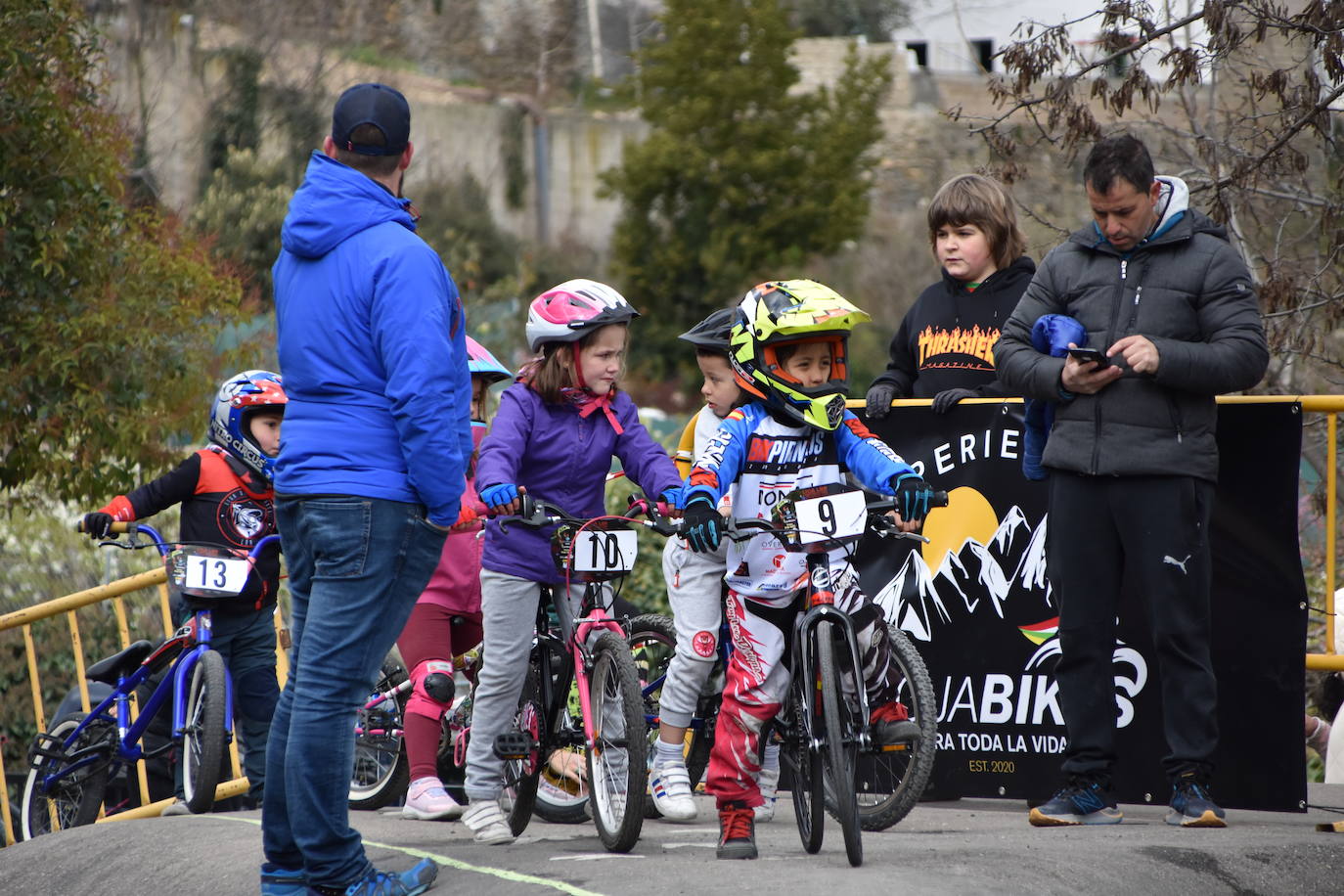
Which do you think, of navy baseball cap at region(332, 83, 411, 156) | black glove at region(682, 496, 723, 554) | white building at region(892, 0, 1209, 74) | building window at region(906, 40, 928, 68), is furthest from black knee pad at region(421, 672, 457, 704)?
building window at region(906, 40, 928, 68)

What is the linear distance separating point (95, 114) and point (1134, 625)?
20.5 ft

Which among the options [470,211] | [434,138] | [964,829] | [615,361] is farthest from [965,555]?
[434,138]

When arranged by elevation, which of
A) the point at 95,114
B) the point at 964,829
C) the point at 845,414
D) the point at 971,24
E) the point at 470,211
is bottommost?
the point at 964,829

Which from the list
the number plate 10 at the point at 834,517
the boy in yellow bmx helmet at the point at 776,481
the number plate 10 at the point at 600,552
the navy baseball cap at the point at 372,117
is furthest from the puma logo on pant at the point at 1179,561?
the navy baseball cap at the point at 372,117

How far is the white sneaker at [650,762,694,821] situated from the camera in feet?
18.6

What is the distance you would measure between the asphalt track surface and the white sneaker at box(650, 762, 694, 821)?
9 centimetres

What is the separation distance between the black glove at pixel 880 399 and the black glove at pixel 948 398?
0.22 metres

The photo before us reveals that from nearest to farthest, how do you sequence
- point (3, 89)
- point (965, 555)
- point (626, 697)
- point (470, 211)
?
point (626, 697), point (965, 555), point (3, 89), point (470, 211)

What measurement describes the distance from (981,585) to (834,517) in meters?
1.86

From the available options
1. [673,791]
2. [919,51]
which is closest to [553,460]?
[673,791]

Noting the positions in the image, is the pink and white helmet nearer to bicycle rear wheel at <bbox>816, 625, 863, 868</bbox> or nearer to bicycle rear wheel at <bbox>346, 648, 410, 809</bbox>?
bicycle rear wheel at <bbox>816, 625, 863, 868</bbox>

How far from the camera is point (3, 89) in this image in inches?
328

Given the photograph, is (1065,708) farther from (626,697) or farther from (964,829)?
(626,697)

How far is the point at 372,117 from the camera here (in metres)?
4.50
